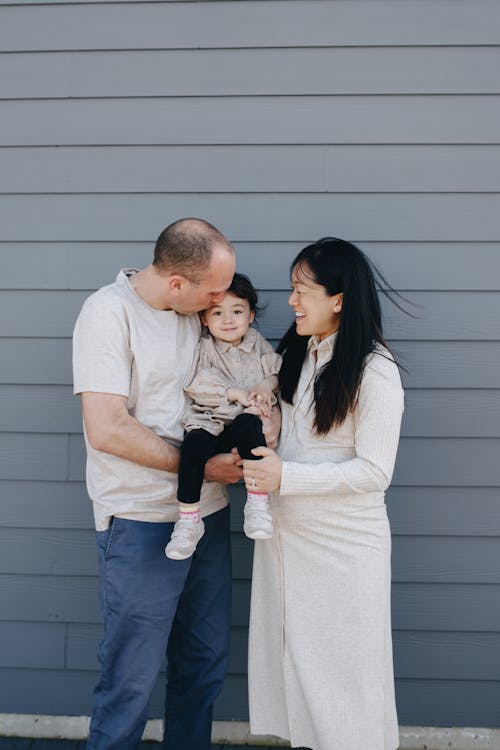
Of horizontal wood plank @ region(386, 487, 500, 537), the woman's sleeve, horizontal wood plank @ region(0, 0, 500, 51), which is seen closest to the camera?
the woman's sleeve

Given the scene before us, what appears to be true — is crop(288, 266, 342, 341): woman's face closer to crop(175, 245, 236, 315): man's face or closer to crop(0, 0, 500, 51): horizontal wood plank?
crop(175, 245, 236, 315): man's face

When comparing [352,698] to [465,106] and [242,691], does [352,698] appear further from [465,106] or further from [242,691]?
[465,106]

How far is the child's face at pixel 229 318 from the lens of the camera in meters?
2.46

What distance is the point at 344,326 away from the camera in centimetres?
228

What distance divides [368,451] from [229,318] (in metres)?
0.63

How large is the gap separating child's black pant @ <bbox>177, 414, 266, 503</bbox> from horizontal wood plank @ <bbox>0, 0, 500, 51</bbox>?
145cm

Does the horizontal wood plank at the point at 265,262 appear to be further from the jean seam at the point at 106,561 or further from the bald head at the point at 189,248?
the jean seam at the point at 106,561

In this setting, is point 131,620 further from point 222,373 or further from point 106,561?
point 222,373

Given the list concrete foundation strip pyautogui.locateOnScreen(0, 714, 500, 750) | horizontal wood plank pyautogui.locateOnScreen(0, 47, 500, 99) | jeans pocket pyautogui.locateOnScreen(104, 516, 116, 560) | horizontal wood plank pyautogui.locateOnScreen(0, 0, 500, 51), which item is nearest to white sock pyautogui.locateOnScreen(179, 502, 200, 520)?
jeans pocket pyautogui.locateOnScreen(104, 516, 116, 560)

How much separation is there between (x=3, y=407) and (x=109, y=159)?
40.6 inches

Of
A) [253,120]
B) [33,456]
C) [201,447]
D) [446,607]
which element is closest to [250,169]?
[253,120]

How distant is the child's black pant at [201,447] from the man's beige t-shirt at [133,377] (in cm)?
12

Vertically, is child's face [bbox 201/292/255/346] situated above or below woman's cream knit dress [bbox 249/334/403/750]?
above

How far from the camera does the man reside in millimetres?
2238
